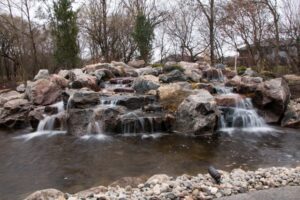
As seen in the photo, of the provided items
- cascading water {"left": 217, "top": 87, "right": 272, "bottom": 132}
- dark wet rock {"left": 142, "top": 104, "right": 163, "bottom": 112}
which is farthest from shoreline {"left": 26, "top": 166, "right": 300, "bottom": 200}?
dark wet rock {"left": 142, "top": 104, "right": 163, "bottom": 112}

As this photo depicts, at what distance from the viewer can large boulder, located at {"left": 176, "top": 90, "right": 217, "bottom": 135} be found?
9741mm

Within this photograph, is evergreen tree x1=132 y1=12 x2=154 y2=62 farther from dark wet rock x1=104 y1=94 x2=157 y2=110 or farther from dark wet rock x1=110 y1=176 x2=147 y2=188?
dark wet rock x1=110 y1=176 x2=147 y2=188

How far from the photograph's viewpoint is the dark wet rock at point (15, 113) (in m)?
12.2

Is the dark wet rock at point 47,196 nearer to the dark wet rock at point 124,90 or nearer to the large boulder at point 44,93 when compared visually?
the dark wet rock at point 124,90

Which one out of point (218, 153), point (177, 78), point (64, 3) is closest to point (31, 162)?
point (218, 153)

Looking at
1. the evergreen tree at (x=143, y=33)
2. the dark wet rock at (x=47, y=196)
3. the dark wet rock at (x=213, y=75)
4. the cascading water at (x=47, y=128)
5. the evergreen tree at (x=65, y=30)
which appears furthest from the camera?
the evergreen tree at (x=143, y=33)

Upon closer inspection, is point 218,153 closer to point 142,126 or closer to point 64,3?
point 142,126

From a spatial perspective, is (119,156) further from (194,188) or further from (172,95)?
(172,95)

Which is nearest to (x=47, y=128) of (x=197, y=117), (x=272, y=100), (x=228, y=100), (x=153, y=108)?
(x=153, y=108)

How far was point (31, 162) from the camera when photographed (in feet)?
25.1

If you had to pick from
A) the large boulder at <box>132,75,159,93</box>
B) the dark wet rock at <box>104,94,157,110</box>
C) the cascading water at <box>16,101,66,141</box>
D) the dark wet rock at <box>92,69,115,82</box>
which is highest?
the dark wet rock at <box>92,69,115,82</box>

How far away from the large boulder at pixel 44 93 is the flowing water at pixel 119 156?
282 cm

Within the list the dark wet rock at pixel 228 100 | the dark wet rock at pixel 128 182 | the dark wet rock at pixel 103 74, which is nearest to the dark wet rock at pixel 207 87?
the dark wet rock at pixel 228 100

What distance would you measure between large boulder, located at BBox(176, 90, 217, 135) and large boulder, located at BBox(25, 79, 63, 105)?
18.5 feet
